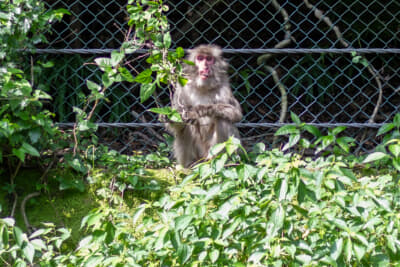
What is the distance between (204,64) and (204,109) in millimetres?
448

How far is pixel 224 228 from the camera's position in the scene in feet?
Result: 12.6

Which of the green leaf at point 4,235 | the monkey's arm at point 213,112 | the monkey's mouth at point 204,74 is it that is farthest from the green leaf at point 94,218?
the monkey's mouth at point 204,74

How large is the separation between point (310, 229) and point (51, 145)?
1958 millimetres

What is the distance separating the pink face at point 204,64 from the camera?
575 cm

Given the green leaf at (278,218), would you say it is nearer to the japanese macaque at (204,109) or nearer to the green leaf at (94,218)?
the green leaf at (94,218)

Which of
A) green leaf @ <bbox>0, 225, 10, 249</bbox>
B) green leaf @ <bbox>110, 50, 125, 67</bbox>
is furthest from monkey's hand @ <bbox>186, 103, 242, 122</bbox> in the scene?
green leaf @ <bbox>0, 225, 10, 249</bbox>

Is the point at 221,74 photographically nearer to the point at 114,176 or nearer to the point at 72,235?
the point at 114,176

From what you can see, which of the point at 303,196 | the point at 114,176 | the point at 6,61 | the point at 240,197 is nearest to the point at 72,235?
the point at 114,176

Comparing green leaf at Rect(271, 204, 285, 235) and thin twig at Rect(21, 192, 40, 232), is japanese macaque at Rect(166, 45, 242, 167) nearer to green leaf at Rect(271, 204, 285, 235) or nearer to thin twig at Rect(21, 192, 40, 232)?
thin twig at Rect(21, 192, 40, 232)

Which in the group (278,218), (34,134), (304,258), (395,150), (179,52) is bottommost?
(304,258)

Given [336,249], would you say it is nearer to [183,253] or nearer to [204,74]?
[183,253]

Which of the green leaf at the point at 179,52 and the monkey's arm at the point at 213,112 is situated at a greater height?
the green leaf at the point at 179,52

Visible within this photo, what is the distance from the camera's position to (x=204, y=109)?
5508 millimetres

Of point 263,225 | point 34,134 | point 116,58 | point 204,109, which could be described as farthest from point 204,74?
point 263,225
